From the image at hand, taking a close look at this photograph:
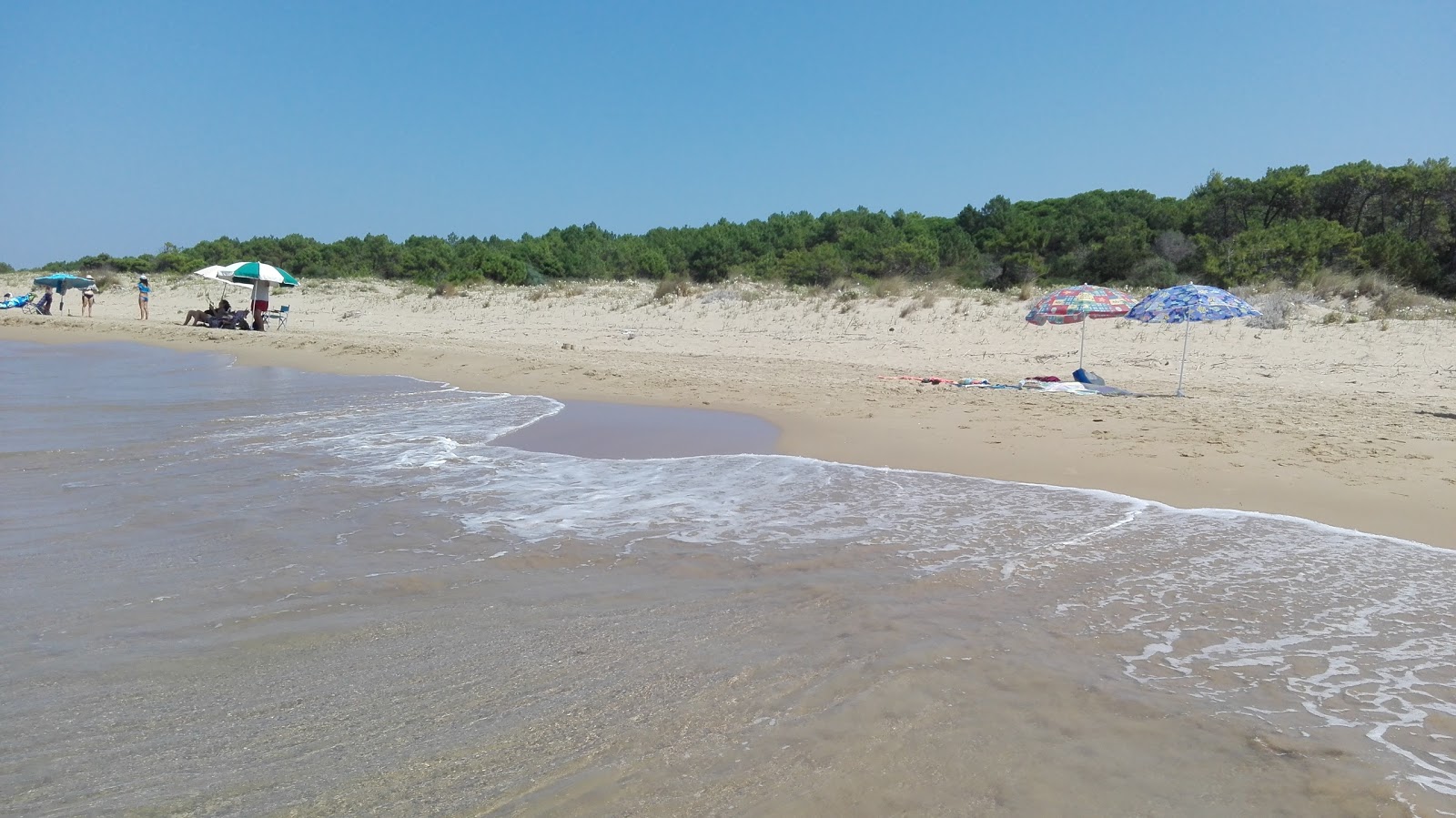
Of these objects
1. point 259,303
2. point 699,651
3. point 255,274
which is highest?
point 255,274

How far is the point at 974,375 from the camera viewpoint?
14.9 m

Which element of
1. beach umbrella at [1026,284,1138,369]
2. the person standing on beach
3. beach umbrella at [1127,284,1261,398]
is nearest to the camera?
beach umbrella at [1127,284,1261,398]

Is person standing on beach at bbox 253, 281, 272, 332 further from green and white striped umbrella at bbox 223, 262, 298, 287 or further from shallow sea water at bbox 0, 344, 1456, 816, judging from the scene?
shallow sea water at bbox 0, 344, 1456, 816

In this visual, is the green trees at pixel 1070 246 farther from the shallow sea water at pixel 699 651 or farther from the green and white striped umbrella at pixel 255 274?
the shallow sea water at pixel 699 651

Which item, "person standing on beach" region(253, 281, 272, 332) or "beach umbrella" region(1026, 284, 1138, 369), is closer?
"beach umbrella" region(1026, 284, 1138, 369)

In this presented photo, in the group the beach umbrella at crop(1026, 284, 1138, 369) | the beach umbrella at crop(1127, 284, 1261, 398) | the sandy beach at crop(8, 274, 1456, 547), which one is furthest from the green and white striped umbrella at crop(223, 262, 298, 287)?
the beach umbrella at crop(1127, 284, 1261, 398)

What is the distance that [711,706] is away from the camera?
3.64 m

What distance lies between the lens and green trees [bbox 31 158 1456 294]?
1054 inches

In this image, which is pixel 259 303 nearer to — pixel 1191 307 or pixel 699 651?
pixel 1191 307

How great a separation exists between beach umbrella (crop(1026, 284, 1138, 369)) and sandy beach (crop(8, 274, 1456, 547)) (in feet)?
3.85

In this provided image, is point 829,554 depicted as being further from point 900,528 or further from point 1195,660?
point 1195,660

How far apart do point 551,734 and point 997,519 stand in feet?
12.9

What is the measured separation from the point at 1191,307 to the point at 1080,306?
1.62 m

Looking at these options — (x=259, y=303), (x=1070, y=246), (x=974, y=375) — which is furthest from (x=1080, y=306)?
(x=1070, y=246)
